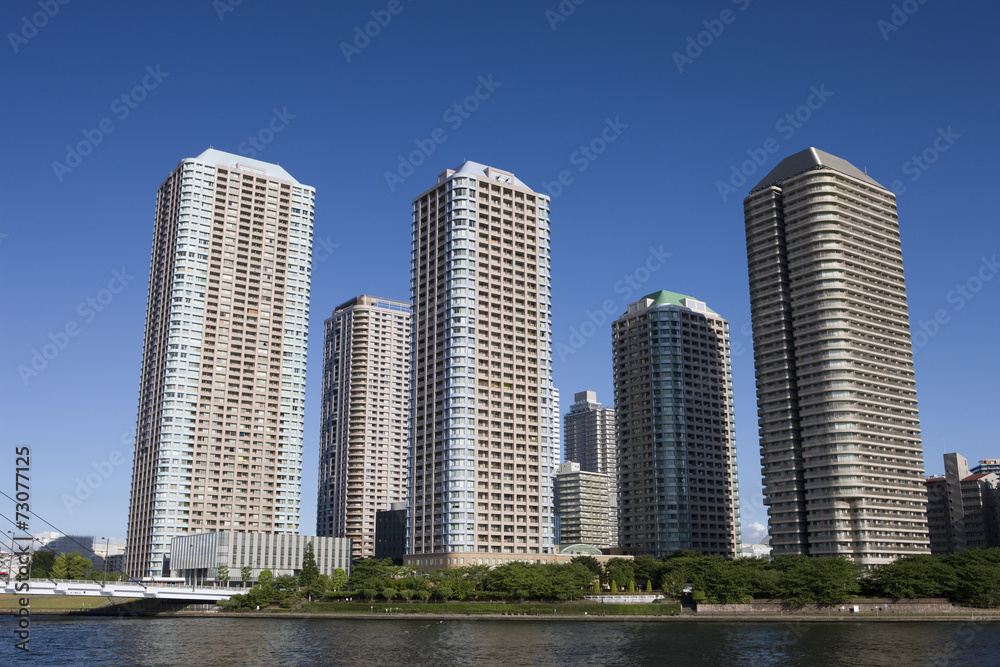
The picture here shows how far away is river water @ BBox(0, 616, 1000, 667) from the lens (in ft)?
357

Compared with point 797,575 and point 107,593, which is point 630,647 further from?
point 107,593

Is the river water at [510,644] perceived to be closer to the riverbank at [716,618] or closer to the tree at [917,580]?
the riverbank at [716,618]

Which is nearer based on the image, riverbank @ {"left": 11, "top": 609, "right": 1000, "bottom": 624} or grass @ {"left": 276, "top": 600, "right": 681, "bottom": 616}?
riverbank @ {"left": 11, "top": 609, "right": 1000, "bottom": 624}

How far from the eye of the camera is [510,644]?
12788cm

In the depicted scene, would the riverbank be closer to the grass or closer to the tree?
the grass

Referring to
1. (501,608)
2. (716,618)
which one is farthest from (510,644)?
(501,608)

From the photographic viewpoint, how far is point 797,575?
175500 millimetres

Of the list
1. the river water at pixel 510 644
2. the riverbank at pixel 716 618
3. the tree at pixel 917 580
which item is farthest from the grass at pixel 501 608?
the tree at pixel 917 580

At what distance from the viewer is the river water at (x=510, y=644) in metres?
109

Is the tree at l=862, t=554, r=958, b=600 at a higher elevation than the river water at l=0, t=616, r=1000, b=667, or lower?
higher

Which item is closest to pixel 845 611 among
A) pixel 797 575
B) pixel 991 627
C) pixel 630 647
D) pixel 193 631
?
pixel 797 575

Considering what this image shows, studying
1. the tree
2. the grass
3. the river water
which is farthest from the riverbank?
the tree

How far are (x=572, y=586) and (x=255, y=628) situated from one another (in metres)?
64.0

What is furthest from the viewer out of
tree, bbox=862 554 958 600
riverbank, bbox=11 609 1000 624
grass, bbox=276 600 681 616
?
grass, bbox=276 600 681 616
